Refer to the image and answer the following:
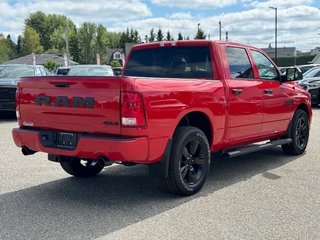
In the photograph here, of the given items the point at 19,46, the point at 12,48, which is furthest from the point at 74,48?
the point at 12,48

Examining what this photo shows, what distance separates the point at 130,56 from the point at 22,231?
10.7 feet

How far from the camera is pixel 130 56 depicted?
251 inches

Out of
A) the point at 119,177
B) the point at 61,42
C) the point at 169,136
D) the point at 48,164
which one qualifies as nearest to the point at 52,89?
the point at 169,136

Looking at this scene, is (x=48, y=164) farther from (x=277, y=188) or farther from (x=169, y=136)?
(x=277, y=188)

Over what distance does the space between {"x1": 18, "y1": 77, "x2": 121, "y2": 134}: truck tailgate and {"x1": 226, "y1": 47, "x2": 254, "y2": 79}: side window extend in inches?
83.1

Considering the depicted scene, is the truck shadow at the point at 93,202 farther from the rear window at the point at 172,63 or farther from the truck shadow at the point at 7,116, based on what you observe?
the truck shadow at the point at 7,116

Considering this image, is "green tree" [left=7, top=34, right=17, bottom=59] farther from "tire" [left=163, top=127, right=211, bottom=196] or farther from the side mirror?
"tire" [left=163, top=127, right=211, bottom=196]

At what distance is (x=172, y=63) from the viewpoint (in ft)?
19.2

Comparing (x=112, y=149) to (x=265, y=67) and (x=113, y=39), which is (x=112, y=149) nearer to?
(x=265, y=67)

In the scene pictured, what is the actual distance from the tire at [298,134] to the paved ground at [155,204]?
48cm

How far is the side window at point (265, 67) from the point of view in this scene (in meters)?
6.40

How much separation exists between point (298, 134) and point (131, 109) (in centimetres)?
411

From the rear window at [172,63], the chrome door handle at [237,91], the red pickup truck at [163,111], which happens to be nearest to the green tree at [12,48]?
the rear window at [172,63]

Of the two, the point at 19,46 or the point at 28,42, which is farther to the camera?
the point at 19,46
